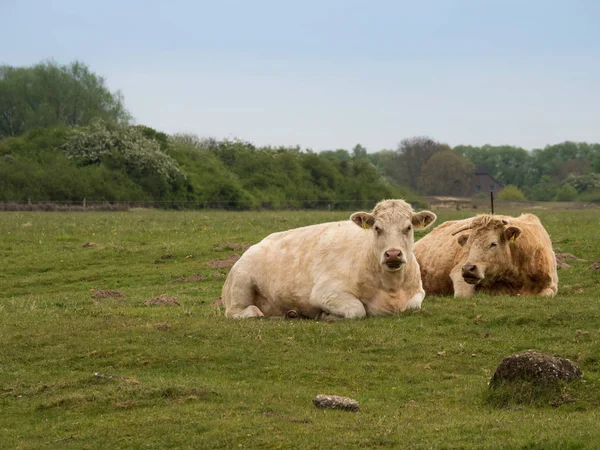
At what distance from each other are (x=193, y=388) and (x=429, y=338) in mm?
3847

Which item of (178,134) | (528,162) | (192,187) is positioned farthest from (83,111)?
(528,162)

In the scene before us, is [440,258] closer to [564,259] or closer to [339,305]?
[339,305]

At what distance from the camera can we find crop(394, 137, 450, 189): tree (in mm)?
129000

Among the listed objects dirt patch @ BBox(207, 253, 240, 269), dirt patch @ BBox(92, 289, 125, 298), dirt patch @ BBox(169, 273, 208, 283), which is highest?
dirt patch @ BBox(207, 253, 240, 269)

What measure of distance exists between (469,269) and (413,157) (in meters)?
117

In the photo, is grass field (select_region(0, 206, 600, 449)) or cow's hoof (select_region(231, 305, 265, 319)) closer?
grass field (select_region(0, 206, 600, 449))

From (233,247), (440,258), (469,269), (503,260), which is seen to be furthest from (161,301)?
(233,247)

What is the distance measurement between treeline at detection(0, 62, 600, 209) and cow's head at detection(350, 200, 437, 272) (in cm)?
5715

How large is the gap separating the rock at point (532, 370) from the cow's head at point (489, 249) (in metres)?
6.43

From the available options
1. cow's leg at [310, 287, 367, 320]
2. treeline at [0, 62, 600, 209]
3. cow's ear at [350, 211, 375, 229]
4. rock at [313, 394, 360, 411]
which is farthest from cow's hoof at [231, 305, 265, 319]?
treeline at [0, 62, 600, 209]

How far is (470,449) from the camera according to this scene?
314 inches

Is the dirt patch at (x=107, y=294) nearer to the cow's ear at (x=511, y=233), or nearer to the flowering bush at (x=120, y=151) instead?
the cow's ear at (x=511, y=233)

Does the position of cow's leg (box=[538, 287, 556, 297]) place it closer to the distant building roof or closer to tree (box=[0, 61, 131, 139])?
tree (box=[0, 61, 131, 139])

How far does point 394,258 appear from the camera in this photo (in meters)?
13.5
